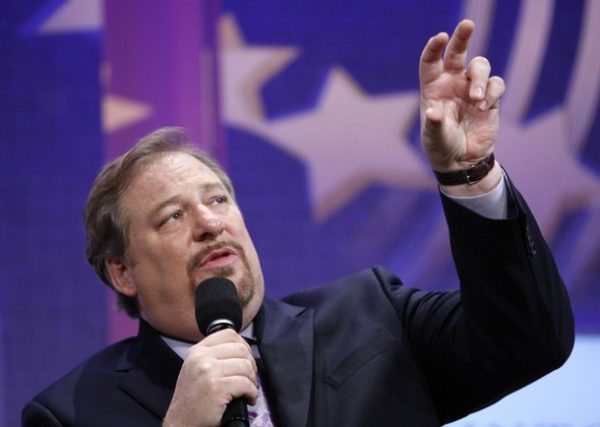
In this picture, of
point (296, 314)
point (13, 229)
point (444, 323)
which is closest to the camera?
point (444, 323)

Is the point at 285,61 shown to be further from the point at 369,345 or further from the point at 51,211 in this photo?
the point at 369,345

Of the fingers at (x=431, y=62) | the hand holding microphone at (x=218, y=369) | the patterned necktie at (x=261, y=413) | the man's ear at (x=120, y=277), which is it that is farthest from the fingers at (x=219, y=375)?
the man's ear at (x=120, y=277)

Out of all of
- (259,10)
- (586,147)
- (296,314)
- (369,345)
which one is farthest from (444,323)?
(259,10)

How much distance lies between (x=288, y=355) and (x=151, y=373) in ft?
1.04

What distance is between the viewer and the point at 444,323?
209 centimetres

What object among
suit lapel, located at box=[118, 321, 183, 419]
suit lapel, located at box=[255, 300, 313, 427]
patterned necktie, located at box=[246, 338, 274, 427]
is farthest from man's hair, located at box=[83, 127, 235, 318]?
patterned necktie, located at box=[246, 338, 274, 427]

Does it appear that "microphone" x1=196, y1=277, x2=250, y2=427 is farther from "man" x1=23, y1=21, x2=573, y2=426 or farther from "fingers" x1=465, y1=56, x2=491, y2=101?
"fingers" x1=465, y1=56, x2=491, y2=101

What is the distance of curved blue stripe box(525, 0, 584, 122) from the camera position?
3.06 meters

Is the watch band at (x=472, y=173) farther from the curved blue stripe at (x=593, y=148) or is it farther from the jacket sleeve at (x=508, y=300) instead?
the curved blue stripe at (x=593, y=148)

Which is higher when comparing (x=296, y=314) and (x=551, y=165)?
(x=551, y=165)

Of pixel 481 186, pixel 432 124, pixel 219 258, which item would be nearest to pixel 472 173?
pixel 481 186

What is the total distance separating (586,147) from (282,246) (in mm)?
1019

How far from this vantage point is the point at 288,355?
7.08 feet

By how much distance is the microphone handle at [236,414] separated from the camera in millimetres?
1473
